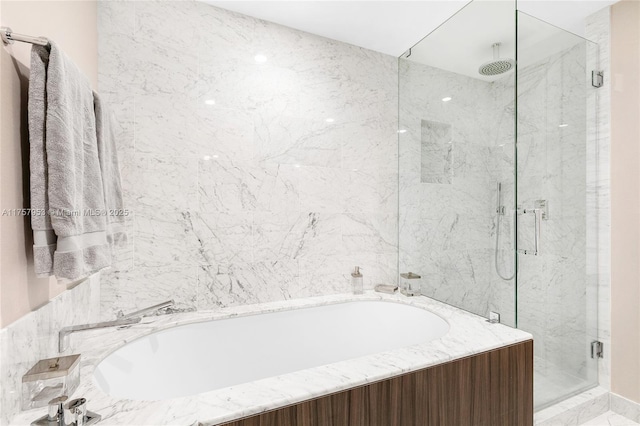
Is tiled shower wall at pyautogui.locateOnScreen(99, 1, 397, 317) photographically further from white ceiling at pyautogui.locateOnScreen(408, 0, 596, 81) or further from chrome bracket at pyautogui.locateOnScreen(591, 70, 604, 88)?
chrome bracket at pyautogui.locateOnScreen(591, 70, 604, 88)

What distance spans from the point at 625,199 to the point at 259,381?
8.09 ft

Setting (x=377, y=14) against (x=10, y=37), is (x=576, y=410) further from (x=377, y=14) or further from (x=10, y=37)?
(x=10, y=37)

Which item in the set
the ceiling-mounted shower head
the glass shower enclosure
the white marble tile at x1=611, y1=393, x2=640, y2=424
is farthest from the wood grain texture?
the ceiling-mounted shower head

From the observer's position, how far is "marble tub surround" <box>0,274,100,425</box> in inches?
34.2

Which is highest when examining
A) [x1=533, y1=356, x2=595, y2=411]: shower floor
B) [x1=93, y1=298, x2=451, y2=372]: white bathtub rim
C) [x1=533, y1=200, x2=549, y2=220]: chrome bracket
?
[x1=533, y1=200, x2=549, y2=220]: chrome bracket

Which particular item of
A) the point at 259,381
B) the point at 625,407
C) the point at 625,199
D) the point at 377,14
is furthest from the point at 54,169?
the point at 625,407

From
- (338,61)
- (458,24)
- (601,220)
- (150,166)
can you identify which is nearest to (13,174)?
(150,166)

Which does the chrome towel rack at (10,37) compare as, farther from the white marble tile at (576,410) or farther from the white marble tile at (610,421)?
the white marble tile at (610,421)

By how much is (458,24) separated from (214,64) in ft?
5.09

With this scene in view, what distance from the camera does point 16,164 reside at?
992mm

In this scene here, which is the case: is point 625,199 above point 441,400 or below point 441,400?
above

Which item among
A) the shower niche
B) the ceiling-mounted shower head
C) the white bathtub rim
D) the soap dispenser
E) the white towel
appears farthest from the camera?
the soap dispenser

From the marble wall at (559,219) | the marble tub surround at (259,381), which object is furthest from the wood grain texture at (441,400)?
the marble wall at (559,219)

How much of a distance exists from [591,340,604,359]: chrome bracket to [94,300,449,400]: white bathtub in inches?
48.3
